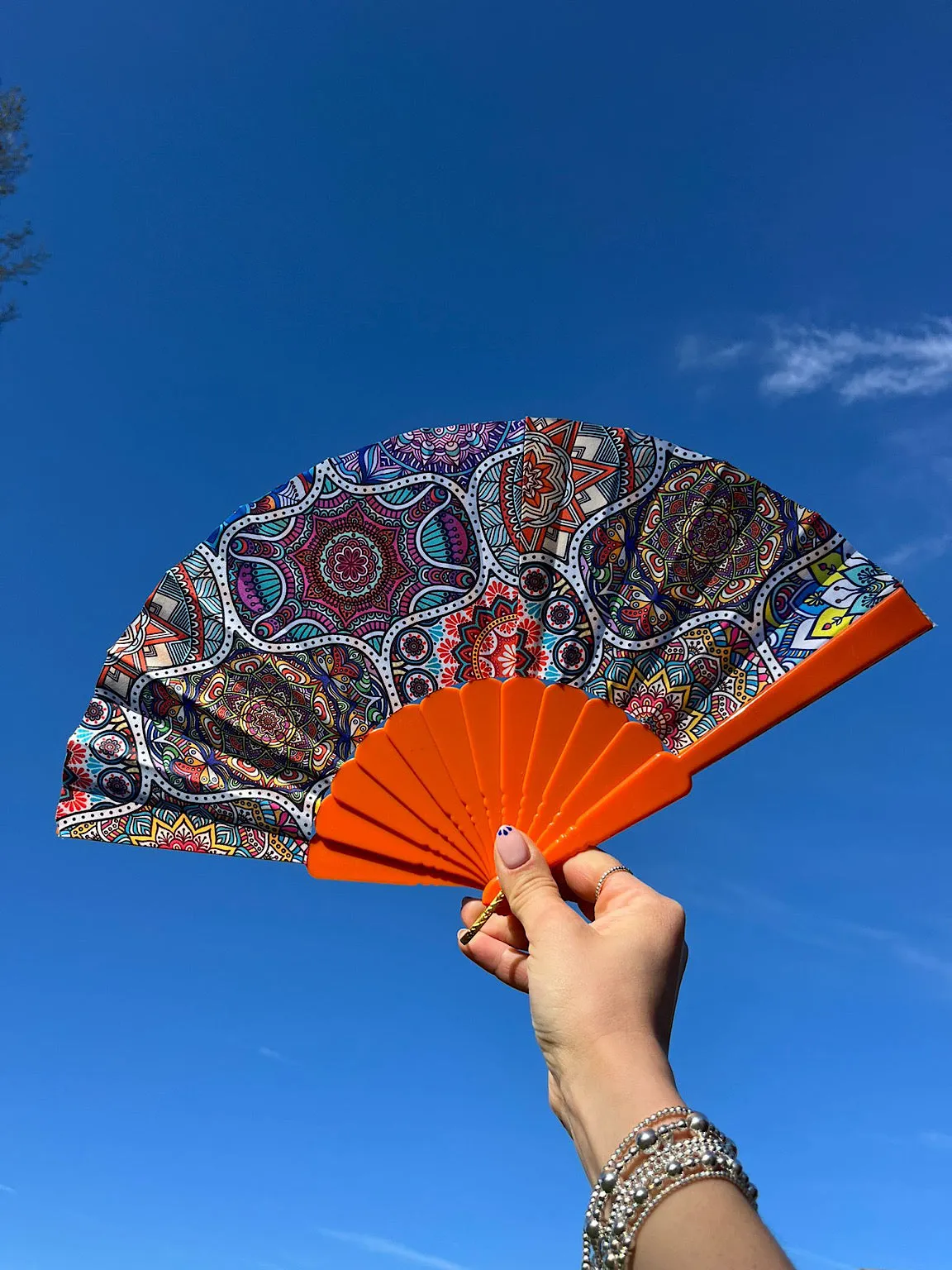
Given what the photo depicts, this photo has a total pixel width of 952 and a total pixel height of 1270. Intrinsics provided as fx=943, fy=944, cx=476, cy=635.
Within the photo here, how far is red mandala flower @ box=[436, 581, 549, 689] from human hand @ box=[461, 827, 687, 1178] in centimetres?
93

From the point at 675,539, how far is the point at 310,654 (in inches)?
57.9

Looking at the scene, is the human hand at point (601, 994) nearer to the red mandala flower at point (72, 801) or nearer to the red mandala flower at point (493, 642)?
the red mandala flower at point (493, 642)

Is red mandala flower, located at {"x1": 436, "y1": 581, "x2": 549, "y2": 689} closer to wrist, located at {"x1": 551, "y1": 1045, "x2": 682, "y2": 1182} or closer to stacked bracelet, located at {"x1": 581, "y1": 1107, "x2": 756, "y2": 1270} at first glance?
wrist, located at {"x1": 551, "y1": 1045, "x2": 682, "y2": 1182}

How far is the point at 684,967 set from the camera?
2.42 m

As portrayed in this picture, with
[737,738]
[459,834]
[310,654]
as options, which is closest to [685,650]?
[737,738]

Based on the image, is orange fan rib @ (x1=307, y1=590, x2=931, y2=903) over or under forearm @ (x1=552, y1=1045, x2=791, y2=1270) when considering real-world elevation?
over

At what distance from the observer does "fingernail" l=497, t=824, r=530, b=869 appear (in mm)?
2777

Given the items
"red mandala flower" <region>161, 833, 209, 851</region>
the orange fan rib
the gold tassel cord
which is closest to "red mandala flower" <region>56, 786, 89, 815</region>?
"red mandala flower" <region>161, 833, 209, 851</region>

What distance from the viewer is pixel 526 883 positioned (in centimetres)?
269

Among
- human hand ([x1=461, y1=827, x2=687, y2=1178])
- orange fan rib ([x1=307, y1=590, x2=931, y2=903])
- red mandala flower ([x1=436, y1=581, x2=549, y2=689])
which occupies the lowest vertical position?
human hand ([x1=461, y1=827, x2=687, y2=1178])

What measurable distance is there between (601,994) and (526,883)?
0.66 metres

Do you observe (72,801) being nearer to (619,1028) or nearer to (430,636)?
(430,636)

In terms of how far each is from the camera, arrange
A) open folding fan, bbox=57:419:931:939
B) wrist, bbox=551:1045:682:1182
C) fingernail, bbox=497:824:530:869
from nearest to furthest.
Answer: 1. wrist, bbox=551:1045:682:1182
2. fingernail, bbox=497:824:530:869
3. open folding fan, bbox=57:419:931:939

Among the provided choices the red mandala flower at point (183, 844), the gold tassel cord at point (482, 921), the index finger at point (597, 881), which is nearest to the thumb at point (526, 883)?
the index finger at point (597, 881)
